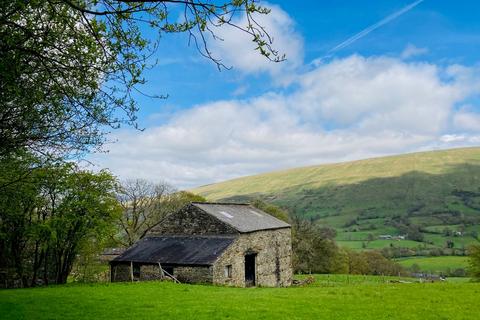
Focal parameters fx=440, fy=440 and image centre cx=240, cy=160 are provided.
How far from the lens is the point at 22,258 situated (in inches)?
1378

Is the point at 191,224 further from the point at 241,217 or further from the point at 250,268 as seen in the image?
the point at 250,268

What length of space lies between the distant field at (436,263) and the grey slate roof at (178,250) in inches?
2638

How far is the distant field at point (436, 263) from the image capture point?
90.2 m

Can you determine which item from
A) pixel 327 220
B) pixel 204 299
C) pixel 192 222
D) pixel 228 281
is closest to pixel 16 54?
pixel 204 299

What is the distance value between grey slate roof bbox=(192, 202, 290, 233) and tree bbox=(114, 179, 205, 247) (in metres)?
12.5

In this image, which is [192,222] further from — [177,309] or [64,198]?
[177,309]

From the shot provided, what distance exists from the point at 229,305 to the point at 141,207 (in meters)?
44.5

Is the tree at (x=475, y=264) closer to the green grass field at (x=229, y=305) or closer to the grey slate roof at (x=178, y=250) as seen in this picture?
the green grass field at (x=229, y=305)

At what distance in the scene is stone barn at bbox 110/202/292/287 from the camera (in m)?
34.3

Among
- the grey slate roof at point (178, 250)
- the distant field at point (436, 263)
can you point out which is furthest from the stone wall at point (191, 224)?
the distant field at point (436, 263)

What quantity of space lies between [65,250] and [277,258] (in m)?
20.1

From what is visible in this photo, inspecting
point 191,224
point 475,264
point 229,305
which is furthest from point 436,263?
point 229,305

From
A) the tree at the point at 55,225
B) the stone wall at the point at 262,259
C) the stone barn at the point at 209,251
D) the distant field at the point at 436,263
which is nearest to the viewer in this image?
the tree at the point at 55,225

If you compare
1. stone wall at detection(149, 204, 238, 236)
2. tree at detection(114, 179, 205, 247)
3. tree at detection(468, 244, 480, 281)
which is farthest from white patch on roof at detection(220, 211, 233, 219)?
tree at detection(468, 244, 480, 281)
